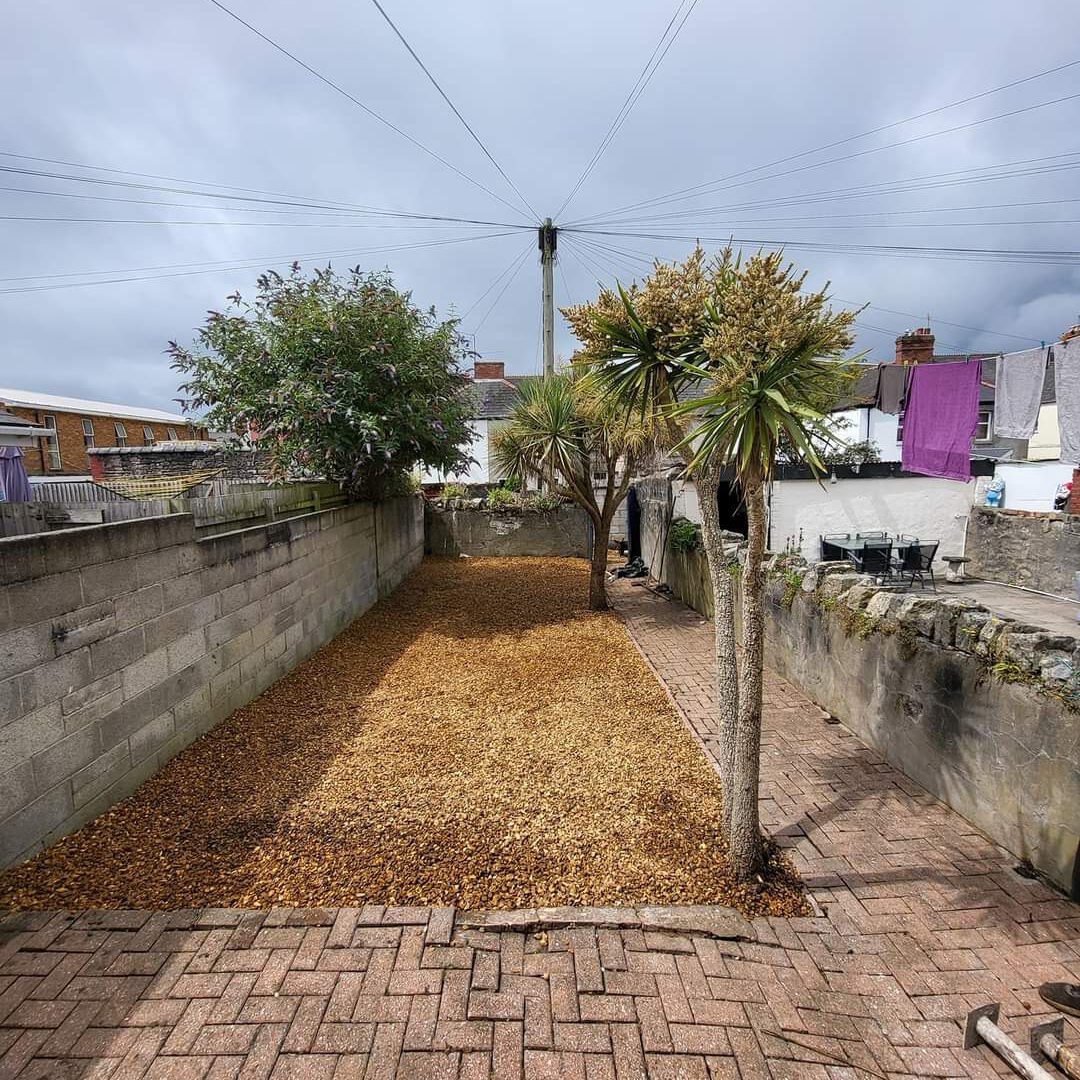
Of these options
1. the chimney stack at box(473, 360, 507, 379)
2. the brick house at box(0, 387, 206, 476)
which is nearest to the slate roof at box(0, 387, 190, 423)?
the brick house at box(0, 387, 206, 476)

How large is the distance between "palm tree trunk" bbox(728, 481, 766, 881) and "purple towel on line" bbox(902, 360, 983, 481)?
5.88 meters

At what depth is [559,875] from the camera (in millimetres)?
3086


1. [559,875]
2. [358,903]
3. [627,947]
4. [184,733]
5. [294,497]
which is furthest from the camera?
[294,497]

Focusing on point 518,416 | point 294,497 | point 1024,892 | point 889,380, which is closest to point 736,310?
point 1024,892

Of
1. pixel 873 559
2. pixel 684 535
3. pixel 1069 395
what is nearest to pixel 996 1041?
pixel 1069 395

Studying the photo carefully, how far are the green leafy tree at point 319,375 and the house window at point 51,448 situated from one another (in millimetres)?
21264

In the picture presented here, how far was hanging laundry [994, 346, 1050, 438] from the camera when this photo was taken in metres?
5.94

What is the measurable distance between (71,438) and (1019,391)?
31.3 metres

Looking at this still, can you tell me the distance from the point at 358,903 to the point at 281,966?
1.46ft

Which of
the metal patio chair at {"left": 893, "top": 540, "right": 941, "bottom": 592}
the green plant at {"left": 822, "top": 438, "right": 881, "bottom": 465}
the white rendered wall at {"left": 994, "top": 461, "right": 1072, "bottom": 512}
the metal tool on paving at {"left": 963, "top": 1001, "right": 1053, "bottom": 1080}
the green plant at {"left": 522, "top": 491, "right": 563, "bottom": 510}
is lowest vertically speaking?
the metal tool on paving at {"left": 963, "top": 1001, "right": 1053, "bottom": 1080}

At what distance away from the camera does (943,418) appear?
7.31 m

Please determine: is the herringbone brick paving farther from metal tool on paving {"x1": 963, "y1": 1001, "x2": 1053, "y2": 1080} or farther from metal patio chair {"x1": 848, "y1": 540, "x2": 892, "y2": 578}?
metal patio chair {"x1": 848, "y1": 540, "x2": 892, "y2": 578}

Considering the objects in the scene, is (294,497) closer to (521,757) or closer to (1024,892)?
(521,757)

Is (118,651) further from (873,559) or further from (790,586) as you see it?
(873,559)
